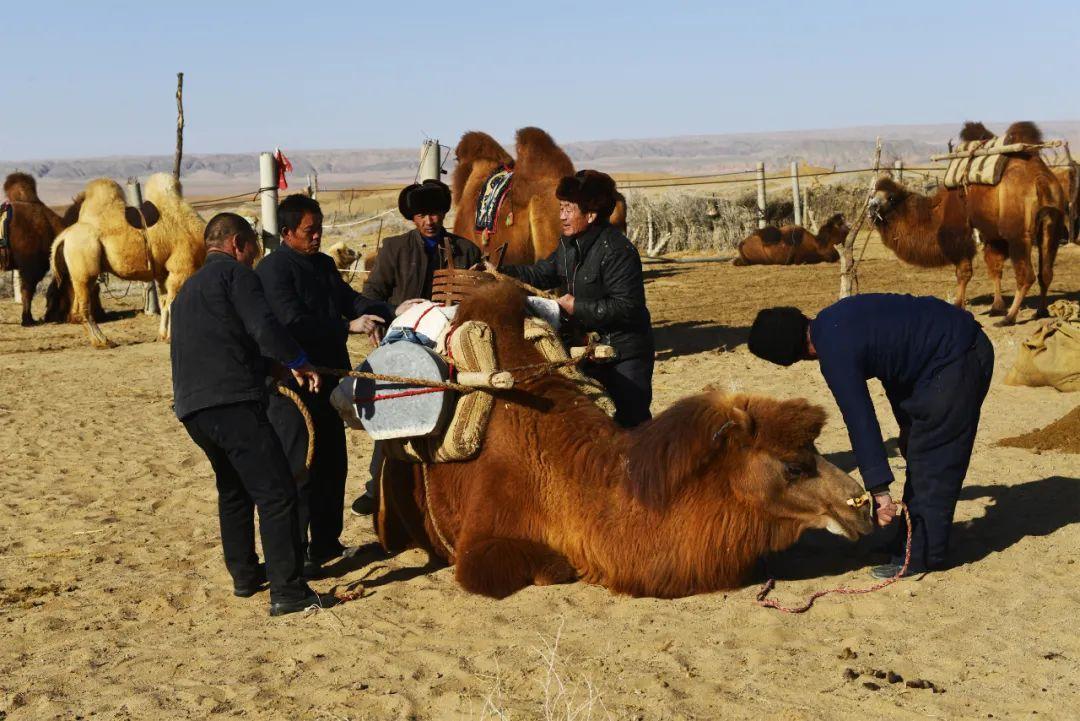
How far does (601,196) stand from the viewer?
19.7 feet

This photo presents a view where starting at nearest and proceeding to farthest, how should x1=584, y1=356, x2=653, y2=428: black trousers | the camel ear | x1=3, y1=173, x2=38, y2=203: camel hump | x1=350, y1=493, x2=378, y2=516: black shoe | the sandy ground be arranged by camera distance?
1. the sandy ground
2. x1=584, y1=356, x2=653, y2=428: black trousers
3. x1=350, y1=493, x2=378, y2=516: black shoe
4. the camel ear
5. x1=3, y1=173, x2=38, y2=203: camel hump

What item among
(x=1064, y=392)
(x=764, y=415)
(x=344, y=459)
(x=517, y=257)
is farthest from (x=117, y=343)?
(x=764, y=415)

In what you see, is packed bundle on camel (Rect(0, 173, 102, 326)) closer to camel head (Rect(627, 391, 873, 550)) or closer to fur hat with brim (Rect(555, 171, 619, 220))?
fur hat with brim (Rect(555, 171, 619, 220))

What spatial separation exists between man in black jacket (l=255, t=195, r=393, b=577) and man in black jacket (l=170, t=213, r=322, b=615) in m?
0.43

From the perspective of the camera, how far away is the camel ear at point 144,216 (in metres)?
15.8

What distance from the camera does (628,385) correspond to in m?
6.11

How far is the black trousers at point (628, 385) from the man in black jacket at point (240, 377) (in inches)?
64.5

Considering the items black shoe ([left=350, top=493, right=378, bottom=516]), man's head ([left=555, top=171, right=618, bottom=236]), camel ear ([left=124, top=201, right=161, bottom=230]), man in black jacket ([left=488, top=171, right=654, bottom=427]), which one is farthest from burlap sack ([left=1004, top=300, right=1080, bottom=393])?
camel ear ([left=124, top=201, right=161, bottom=230])

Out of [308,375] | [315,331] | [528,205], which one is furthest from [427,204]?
[528,205]

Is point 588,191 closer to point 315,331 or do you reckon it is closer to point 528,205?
point 315,331

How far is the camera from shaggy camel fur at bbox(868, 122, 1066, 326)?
1333 centimetres

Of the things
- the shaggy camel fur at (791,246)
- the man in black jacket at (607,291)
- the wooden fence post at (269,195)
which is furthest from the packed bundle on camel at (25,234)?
the man in black jacket at (607,291)

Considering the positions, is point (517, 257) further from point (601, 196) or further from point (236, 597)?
point (236, 597)

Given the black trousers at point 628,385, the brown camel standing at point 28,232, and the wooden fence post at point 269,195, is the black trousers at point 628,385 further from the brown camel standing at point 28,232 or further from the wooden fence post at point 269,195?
the brown camel standing at point 28,232
